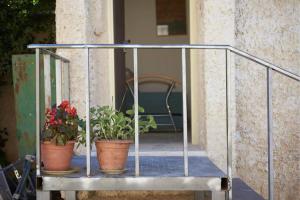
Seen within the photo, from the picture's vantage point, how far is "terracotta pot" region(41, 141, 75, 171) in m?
3.51

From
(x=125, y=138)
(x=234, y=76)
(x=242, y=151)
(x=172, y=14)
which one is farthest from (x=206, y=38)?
(x=172, y=14)

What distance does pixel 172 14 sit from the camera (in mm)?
8914

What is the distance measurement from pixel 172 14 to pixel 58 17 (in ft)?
14.4

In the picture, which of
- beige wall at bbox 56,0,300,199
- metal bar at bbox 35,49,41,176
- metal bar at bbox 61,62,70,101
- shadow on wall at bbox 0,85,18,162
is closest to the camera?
metal bar at bbox 35,49,41,176

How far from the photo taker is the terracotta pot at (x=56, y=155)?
3512 millimetres

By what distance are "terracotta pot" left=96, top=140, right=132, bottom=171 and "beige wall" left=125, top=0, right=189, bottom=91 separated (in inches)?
209

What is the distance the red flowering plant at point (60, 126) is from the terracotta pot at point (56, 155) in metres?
0.04

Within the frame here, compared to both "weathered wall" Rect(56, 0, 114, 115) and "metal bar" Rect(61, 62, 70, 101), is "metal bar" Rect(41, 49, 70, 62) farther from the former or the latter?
"weathered wall" Rect(56, 0, 114, 115)

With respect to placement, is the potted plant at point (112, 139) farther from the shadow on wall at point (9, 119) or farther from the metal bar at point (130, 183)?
the shadow on wall at point (9, 119)

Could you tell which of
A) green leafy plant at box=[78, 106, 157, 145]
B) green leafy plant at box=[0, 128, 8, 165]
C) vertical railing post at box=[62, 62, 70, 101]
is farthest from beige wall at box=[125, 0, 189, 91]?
green leafy plant at box=[78, 106, 157, 145]

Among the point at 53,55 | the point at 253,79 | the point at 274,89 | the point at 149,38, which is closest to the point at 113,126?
the point at 53,55

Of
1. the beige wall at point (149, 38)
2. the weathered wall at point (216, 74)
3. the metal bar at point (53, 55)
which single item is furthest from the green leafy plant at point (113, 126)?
the beige wall at point (149, 38)

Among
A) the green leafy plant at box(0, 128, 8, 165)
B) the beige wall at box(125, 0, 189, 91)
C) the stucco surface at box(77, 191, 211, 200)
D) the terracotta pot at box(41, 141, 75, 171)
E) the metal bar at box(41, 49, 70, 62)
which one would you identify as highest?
the beige wall at box(125, 0, 189, 91)

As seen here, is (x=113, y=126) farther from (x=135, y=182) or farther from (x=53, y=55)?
(x=53, y=55)
